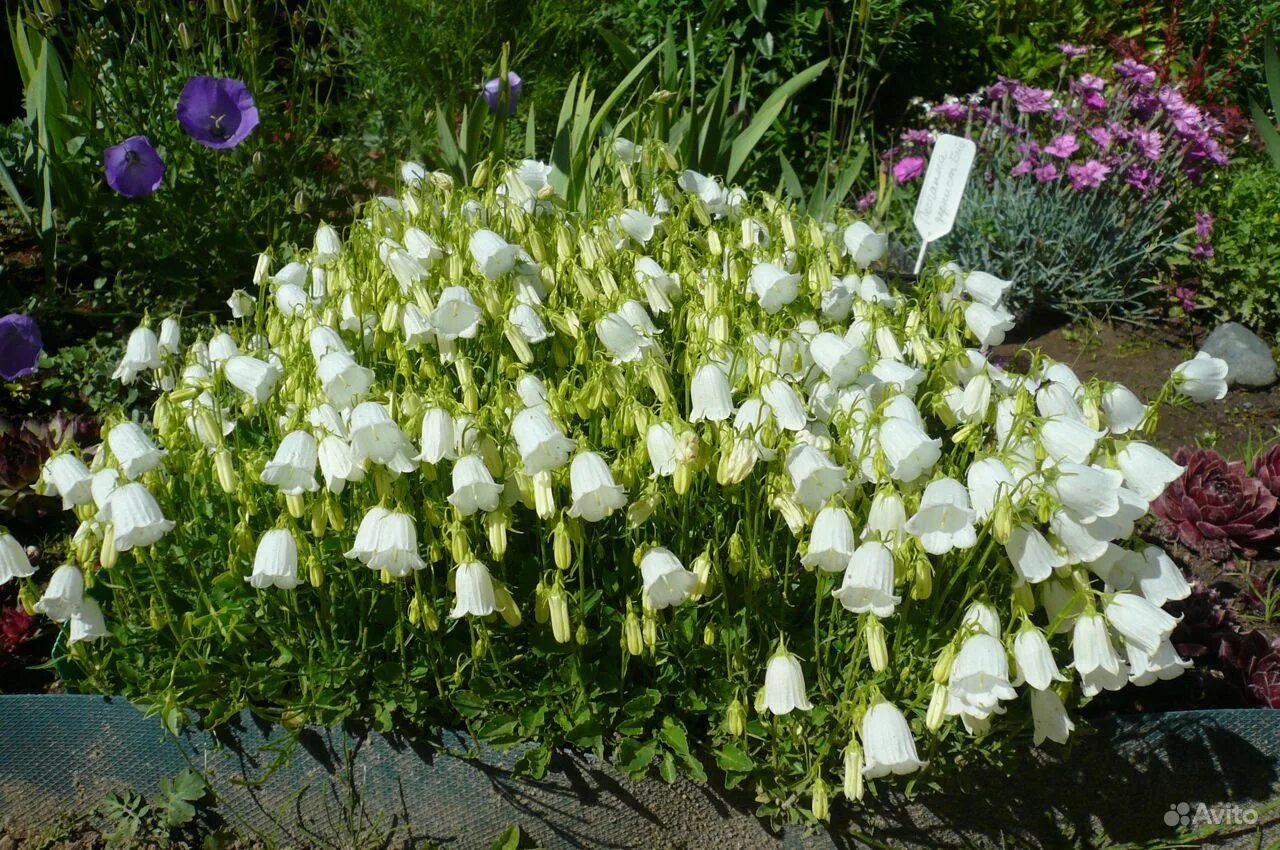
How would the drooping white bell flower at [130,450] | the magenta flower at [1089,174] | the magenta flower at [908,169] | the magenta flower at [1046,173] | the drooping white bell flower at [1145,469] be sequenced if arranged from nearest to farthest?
the drooping white bell flower at [1145,469] < the drooping white bell flower at [130,450] < the magenta flower at [1089,174] < the magenta flower at [1046,173] < the magenta flower at [908,169]

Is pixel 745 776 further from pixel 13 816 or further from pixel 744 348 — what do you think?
pixel 13 816

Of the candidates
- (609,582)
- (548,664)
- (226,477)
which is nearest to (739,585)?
(609,582)

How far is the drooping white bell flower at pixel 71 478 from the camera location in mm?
1980

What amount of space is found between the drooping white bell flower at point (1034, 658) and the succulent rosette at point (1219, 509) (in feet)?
5.01

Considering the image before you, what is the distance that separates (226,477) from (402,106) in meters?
3.57

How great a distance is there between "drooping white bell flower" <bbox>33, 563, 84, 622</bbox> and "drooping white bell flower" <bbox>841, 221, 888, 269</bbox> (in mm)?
1801

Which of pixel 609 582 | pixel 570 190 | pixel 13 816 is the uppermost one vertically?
pixel 570 190

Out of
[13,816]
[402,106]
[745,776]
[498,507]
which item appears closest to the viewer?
[498,507]

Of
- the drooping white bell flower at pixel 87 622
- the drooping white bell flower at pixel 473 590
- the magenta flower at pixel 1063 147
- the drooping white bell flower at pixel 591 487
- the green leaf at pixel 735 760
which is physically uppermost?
the drooping white bell flower at pixel 591 487

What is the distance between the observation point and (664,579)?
1.86 meters

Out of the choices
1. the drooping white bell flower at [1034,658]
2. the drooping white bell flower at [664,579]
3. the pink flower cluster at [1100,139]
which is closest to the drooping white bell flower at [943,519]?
the drooping white bell flower at [1034,658]

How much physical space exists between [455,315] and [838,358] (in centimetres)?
74

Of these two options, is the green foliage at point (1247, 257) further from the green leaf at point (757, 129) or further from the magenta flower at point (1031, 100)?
the green leaf at point (757, 129)

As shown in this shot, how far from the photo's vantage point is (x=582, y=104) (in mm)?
3568
